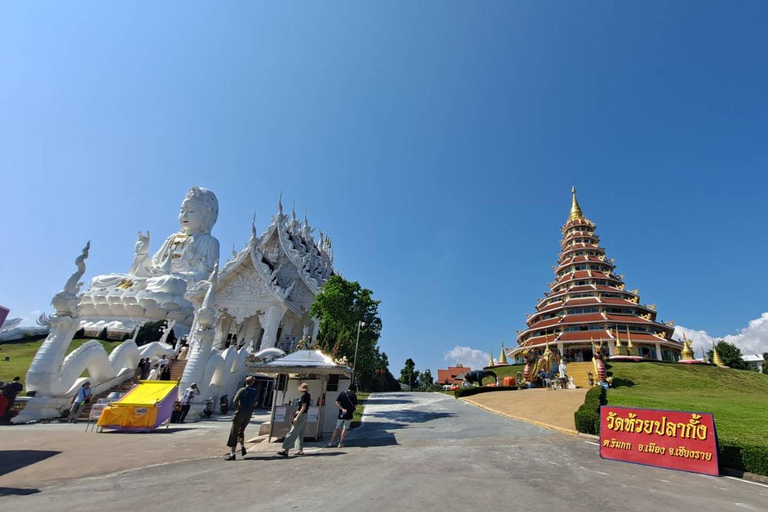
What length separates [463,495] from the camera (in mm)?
5348

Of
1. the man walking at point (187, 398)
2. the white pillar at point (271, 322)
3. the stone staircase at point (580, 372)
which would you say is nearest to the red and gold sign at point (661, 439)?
the man walking at point (187, 398)

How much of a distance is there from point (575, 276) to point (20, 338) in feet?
201

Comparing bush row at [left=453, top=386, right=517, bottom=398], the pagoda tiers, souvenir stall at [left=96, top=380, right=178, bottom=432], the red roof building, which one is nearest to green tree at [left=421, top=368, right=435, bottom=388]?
the red roof building

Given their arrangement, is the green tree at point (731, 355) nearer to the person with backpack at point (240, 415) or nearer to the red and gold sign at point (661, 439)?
the red and gold sign at point (661, 439)

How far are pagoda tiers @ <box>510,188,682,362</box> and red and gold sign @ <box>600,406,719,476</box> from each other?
95.4 feet

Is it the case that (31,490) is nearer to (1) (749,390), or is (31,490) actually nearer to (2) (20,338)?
(1) (749,390)

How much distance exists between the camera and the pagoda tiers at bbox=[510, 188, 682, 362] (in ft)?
121

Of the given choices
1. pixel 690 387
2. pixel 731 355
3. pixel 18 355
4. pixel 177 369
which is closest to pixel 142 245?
pixel 18 355

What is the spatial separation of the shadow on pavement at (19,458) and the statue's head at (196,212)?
3964cm

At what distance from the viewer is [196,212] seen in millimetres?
43688

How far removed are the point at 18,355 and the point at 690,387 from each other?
50459 millimetres

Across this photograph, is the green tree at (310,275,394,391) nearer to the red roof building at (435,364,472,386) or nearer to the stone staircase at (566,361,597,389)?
the stone staircase at (566,361,597,389)

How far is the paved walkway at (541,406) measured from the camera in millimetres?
13789

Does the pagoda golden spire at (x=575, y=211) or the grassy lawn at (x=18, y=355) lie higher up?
the pagoda golden spire at (x=575, y=211)
